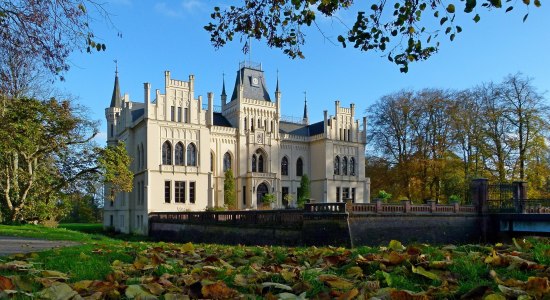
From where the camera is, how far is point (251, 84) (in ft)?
169

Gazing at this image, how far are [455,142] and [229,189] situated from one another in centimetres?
2141

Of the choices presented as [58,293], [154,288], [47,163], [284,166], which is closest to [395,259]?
[154,288]

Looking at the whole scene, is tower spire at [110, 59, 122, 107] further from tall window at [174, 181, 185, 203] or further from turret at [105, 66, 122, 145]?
tall window at [174, 181, 185, 203]

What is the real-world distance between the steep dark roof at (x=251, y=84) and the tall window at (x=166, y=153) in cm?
1173

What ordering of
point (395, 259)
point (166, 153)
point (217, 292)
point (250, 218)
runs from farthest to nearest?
point (166, 153), point (250, 218), point (395, 259), point (217, 292)

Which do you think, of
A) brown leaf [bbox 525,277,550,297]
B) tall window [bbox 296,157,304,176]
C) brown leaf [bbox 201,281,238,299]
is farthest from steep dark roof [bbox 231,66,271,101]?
brown leaf [bbox 525,277,550,297]

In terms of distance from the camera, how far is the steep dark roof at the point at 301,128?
52438 mm

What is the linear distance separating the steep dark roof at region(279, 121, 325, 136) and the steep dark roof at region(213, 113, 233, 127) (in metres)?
6.41

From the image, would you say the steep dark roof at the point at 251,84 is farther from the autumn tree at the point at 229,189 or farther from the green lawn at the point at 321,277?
the green lawn at the point at 321,277

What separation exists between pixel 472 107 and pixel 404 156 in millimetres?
7460

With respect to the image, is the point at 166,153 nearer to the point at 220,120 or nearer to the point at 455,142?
the point at 220,120

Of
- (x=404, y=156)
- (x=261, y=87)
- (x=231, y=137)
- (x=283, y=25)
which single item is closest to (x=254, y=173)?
(x=231, y=137)

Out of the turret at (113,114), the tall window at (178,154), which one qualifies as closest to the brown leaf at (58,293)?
the tall window at (178,154)

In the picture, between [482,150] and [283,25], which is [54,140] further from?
[482,150]
